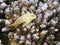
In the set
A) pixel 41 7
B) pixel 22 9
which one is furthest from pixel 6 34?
pixel 41 7

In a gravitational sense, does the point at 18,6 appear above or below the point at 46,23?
above

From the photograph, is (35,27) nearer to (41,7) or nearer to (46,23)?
(46,23)

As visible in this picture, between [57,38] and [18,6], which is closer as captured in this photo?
[57,38]

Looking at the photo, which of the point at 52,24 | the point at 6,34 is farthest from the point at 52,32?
the point at 6,34

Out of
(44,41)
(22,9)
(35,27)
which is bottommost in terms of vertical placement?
(44,41)
